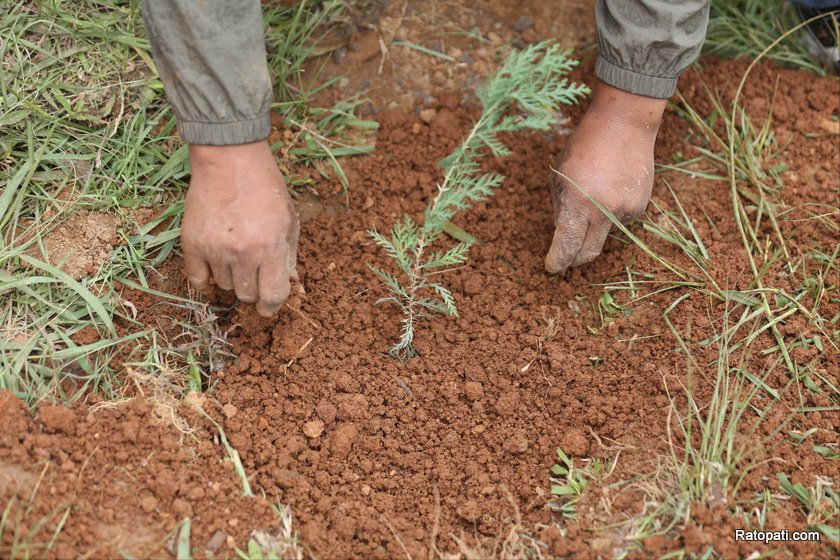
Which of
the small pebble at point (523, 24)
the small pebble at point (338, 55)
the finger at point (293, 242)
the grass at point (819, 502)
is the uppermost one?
the small pebble at point (523, 24)

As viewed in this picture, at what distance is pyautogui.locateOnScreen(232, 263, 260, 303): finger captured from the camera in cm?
193

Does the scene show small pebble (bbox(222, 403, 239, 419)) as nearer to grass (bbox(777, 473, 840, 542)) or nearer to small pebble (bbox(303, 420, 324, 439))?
small pebble (bbox(303, 420, 324, 439))

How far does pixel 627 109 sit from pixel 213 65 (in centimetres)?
108

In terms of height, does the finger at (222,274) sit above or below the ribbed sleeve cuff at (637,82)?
below

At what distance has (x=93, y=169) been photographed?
2.30m

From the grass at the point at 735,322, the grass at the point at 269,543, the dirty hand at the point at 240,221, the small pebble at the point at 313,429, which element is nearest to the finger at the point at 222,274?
the dirty hand at the point at 240,221

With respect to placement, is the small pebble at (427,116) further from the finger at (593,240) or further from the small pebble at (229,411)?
the small pebble at (229,411)

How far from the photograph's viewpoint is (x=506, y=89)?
2.24 m

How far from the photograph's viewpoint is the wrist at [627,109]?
2.14 metres

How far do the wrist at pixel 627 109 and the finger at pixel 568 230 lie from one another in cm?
24

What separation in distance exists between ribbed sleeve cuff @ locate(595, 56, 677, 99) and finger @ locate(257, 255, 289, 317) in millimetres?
998

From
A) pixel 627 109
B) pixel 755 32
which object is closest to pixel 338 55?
pixel 627 109

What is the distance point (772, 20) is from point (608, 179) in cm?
131

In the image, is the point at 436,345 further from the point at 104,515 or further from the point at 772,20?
the point at 772,20
